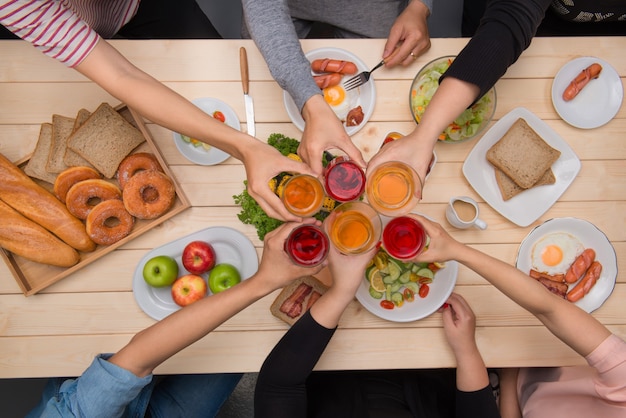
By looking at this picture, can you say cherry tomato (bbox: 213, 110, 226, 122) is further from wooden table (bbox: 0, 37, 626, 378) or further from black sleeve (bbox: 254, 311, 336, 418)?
black sleeve (bbox: 254, 311, 336, 418)

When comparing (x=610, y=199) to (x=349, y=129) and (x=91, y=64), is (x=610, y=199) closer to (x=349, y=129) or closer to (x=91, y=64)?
(x=349, y=129)

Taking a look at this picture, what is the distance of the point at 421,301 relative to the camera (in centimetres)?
140

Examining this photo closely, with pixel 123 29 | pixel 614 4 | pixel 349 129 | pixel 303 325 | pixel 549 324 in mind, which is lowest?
Result: pixel 549 324

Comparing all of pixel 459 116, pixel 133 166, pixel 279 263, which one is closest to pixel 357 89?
pixel 459 116

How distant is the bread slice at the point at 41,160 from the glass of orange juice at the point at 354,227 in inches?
38.1

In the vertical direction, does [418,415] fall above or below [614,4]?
below

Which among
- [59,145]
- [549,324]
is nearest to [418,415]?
[549,324]

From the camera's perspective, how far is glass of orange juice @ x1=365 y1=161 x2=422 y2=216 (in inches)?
45.0

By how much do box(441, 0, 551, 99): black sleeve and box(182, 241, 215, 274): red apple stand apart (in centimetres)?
93

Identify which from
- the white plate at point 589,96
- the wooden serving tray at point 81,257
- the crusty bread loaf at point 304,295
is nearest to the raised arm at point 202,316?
the crusty bread loaf at point 304,295

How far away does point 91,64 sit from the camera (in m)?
1.23

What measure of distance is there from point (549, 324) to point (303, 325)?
2.43 feet

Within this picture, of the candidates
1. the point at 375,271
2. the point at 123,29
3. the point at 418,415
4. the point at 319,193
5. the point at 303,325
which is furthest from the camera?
the point at 123,29

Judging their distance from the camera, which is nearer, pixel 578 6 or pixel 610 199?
pixel 610 199
